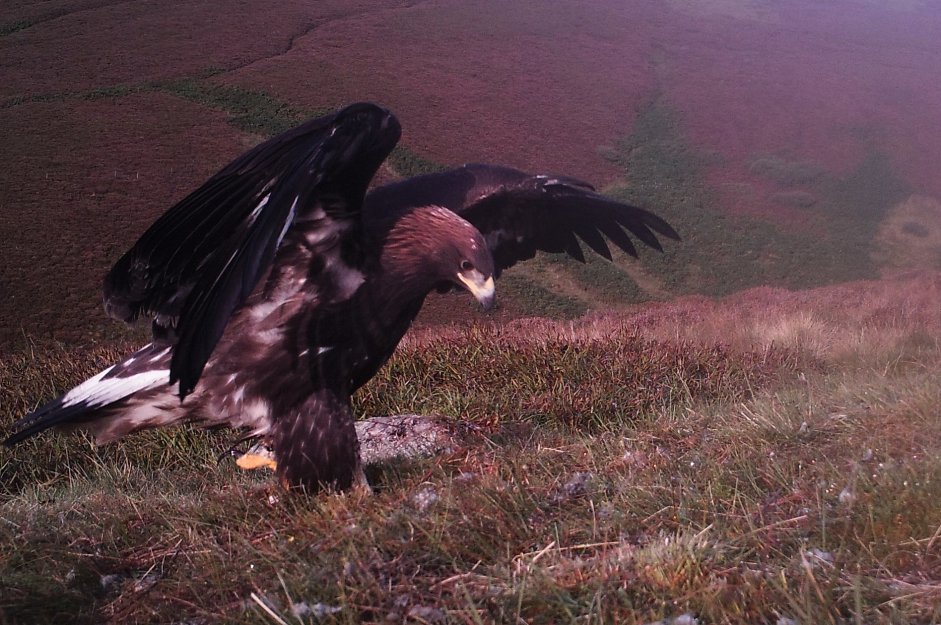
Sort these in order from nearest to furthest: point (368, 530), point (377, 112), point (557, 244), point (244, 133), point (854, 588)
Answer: point (854, 588) → point (368, 530) → point (377, 112) → point (557, 244) → point (244, 133)

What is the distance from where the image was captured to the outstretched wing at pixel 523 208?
16.1 feet

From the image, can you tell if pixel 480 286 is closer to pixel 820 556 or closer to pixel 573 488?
pixel 573 488

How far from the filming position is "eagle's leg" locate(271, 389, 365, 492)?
154 inches

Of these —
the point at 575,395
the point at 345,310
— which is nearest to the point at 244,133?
the point at 575,395

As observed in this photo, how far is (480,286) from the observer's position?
3.90 meters

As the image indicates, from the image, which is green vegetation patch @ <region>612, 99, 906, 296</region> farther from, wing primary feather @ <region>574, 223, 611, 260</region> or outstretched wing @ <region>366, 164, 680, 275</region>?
outstretched wing @ <region>366, 164, 680, 275</region>

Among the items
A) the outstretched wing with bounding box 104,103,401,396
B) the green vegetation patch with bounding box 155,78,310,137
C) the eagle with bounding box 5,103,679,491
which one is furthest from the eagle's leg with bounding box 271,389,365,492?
the green vegetation patch with bounding box 155,78,310,137

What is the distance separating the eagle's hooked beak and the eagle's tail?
5.18 ft

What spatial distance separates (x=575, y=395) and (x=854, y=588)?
184 inches

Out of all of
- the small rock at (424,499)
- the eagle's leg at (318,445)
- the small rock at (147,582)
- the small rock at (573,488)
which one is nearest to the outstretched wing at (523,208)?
the eagle's leg at (318,445)

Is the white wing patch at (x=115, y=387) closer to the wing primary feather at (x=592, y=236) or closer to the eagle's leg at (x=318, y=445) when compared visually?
the eagle's leg at (x=318, y=445)

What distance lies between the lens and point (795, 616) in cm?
184

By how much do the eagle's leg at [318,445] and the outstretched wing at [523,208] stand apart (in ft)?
3.97

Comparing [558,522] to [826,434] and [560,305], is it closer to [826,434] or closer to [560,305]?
[826,434]
